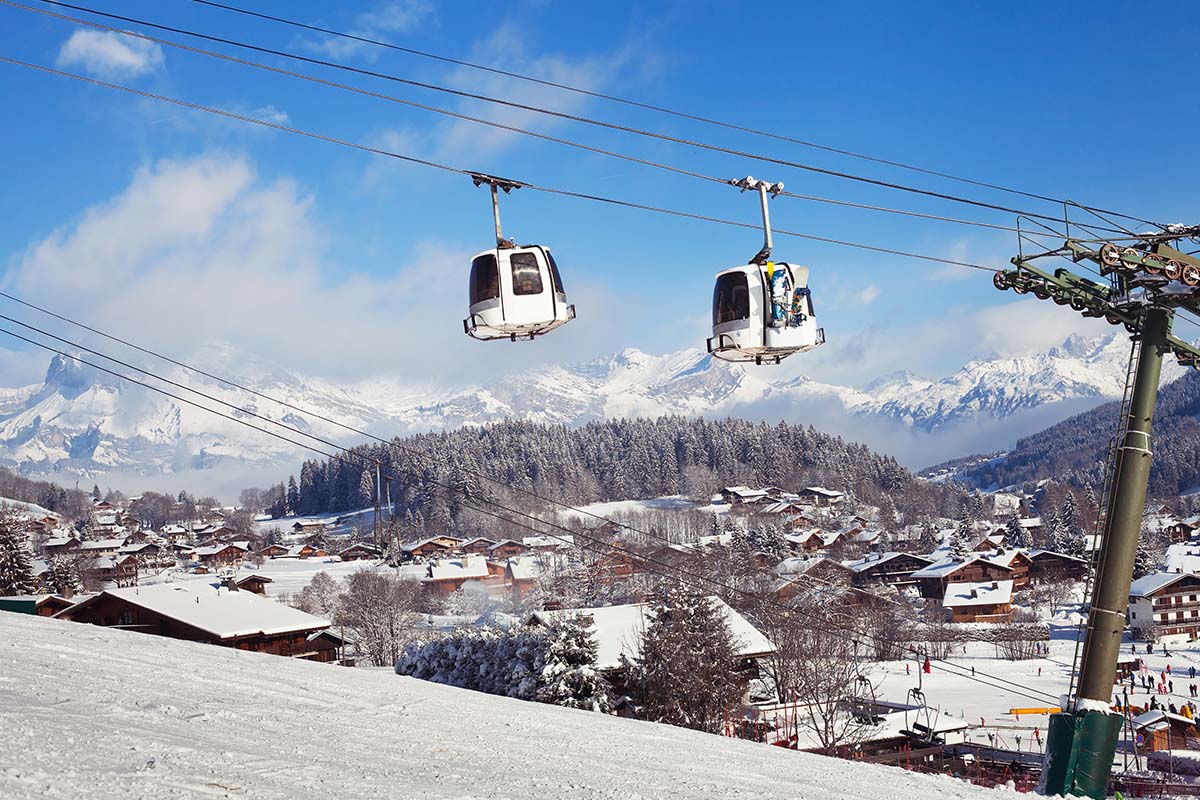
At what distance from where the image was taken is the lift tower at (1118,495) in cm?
1025

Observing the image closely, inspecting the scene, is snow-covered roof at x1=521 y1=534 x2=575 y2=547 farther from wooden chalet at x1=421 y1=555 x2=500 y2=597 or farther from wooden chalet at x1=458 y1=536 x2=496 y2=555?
wooden chalet at x1=421 y1=555 x2=500 y2=597

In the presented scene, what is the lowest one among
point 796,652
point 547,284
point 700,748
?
point 796,652

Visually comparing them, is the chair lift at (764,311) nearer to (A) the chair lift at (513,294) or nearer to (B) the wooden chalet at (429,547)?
(A) the chair lift at (513,294)

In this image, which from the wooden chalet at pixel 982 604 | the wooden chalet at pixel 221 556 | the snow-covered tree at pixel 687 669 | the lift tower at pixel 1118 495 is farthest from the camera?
the wooden chalet at pixel 221 556

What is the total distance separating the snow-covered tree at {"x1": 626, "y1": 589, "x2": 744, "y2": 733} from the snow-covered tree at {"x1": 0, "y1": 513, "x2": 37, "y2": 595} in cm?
3545

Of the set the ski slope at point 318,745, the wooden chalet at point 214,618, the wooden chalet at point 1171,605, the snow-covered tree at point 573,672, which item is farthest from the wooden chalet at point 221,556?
the ski slope at point 318,745

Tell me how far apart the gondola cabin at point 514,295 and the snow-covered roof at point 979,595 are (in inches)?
2887

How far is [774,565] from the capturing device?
99188 mm

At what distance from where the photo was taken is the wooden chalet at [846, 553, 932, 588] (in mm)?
95125

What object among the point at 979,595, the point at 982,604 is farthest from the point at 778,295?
the point at 979,595

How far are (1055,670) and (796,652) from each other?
23.7 m

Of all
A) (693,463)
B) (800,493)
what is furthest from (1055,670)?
(693,463)

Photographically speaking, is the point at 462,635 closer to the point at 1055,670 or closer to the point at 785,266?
the point at 785,266

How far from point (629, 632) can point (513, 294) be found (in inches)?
1046
